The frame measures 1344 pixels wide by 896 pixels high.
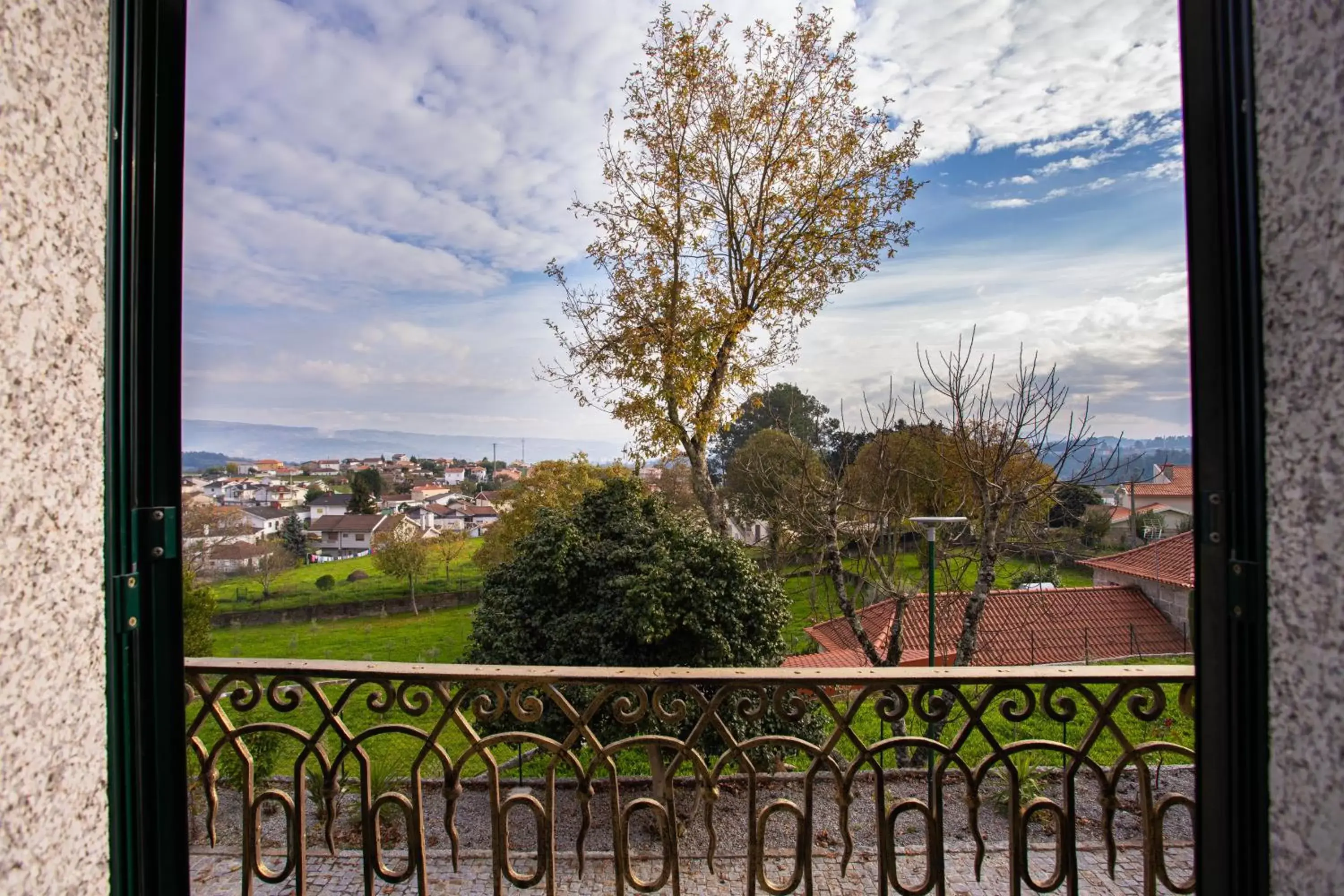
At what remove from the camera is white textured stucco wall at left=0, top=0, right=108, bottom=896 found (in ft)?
1.92

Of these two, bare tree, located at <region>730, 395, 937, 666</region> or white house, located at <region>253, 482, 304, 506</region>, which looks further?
white house, located at <region>253, 482, 304, 506</region>

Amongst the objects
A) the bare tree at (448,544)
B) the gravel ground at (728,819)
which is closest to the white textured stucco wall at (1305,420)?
the gravel ground at (728,819)

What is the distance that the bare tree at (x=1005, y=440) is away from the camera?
204 inches

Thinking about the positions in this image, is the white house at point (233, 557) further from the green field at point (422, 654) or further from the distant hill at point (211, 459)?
the distant hill at point (211, 459)

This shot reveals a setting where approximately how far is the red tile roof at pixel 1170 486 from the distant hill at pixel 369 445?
4.79 metres

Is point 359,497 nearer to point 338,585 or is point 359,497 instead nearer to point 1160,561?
point 338,585

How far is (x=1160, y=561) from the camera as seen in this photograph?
682cm

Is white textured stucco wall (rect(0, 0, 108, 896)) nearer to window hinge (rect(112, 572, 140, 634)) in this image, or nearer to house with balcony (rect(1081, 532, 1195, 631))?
window hinge (rect(112, 572, 140, 634))

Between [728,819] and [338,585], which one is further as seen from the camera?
[338,585]

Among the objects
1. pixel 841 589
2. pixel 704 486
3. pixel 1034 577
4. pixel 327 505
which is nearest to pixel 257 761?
pixel 704 486

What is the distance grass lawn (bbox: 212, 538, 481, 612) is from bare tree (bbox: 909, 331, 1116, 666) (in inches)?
252

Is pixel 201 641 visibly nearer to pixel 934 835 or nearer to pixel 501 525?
pixel 501 525

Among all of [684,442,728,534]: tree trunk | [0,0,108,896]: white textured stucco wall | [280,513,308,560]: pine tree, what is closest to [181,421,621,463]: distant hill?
[684,442,728,534]: tree trunk

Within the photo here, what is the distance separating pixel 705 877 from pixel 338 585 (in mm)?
9295
